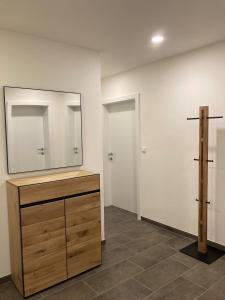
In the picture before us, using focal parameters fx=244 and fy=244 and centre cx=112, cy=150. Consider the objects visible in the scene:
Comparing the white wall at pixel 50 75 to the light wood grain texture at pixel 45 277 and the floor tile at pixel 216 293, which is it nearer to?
the light wood grain texture at pixel 45 277

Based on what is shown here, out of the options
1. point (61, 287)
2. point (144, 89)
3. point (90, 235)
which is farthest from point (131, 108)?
point (61, 287)

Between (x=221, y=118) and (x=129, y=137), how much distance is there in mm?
1839

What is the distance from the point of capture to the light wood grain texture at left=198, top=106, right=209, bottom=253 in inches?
109

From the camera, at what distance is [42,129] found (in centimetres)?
269

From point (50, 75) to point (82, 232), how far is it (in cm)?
175

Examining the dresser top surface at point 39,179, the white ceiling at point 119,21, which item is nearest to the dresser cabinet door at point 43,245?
the dresser top surface at point 39,179

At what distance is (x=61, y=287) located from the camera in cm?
240

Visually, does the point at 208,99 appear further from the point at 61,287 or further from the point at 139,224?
the point at 61,287

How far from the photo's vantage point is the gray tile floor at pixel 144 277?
227 cm

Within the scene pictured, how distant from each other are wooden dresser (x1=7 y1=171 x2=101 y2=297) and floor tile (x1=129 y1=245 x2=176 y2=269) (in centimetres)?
49

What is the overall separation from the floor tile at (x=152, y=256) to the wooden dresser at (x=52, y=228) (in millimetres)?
485

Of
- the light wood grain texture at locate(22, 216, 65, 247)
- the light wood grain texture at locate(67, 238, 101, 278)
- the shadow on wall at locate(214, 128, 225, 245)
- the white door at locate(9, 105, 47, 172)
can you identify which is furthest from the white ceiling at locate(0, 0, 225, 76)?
the light wood grain texture at locate(67, 238, 101, 278)

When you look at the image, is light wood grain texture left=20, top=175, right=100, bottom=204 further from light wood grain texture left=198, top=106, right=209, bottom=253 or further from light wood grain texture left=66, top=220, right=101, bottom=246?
light wood grain texture left=198, top=106, right=209, bottom=253

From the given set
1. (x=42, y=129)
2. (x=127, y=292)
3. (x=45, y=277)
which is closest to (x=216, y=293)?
(x=127, y=292)
